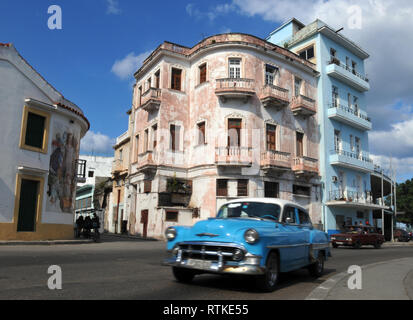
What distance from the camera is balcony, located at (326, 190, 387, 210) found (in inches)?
1184

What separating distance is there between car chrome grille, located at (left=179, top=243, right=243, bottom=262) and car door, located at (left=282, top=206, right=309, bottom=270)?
4.71ft

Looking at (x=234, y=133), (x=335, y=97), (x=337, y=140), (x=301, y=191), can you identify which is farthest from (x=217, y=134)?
(x=335, y=97)

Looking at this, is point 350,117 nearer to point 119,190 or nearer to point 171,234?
point 119,190

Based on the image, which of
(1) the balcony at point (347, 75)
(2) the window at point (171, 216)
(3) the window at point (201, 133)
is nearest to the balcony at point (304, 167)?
(3) the window at point (201, 133)

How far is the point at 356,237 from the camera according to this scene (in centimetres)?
2222

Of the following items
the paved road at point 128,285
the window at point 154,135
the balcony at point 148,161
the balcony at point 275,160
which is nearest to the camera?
the paved road at point 128,285

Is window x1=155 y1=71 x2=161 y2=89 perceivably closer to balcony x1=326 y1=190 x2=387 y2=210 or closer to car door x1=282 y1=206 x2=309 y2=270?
balcony x1=326 y1=190 x2=387 y2=210

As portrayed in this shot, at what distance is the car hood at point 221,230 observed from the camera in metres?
6.08

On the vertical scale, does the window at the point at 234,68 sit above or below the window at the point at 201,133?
above

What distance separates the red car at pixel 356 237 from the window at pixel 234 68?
42.3 ft

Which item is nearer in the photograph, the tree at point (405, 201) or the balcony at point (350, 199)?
the balcony at point (350, 199)

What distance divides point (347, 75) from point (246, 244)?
105ft

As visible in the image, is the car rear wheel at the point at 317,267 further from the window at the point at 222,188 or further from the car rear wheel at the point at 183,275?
the window at the point at 222,188

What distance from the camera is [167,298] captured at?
5.51 m
